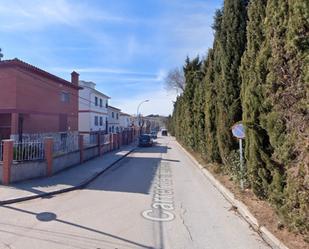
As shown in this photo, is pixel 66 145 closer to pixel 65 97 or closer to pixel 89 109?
pixel 65 97

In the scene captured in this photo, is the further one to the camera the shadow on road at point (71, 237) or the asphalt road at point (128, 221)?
the asphalt road at point (128, 221)

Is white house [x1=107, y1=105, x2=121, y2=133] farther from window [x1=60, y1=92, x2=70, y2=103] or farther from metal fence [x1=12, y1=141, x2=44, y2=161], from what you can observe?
metal fence [x1=12, y1=141, x2=44, y2=161]

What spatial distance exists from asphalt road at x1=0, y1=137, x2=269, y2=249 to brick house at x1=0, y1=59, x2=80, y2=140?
1120cm

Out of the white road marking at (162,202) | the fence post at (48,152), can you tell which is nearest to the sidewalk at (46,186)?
the fence post at (48,152)

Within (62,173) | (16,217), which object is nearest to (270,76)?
(16,217)

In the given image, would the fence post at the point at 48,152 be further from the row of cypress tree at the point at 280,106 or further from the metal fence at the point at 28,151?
the row of cypress tree at the point at 280,106

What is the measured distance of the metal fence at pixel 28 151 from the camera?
12352 millimetres

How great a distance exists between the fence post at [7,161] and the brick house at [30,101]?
7553mm

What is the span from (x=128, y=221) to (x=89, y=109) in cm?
3758

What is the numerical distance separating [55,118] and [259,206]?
21860mm

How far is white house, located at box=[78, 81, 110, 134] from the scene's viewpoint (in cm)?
4384

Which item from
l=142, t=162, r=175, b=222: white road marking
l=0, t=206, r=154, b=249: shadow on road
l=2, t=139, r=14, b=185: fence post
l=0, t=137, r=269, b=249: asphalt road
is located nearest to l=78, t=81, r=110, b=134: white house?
l=2, t=139, r=14, b=185: fence post

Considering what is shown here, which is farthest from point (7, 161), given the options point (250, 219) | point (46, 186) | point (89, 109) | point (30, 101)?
point (89, 109)

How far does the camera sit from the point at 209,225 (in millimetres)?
7227
